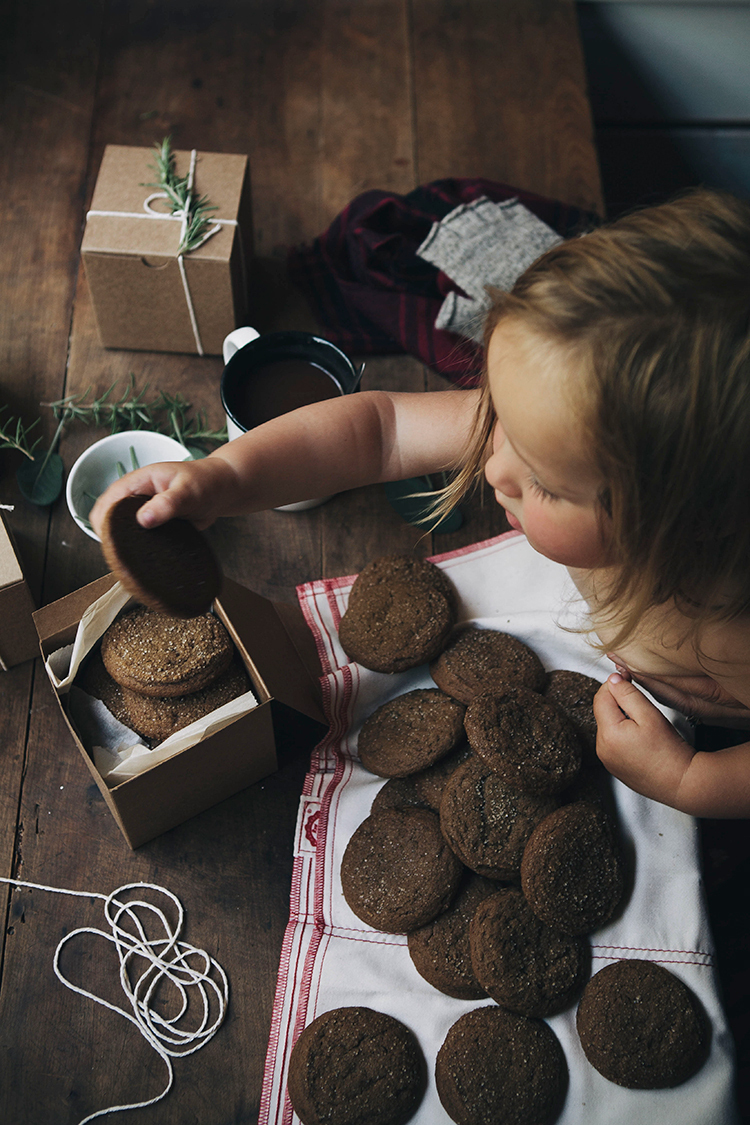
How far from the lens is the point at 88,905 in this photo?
839mm

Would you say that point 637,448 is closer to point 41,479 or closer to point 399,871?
point 399,871

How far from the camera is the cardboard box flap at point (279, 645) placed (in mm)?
827

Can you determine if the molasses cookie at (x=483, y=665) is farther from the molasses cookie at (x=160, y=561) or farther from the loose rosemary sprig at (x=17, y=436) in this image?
the loose rosemary sprig at (x=17, y=436)

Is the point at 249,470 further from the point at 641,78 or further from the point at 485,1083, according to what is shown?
the point at 641,78

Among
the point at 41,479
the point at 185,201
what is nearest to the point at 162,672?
the point at 41,479

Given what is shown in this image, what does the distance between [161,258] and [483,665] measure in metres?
0.62

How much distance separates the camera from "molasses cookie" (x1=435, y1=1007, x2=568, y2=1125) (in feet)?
2.36

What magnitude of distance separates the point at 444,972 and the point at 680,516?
1.59ft

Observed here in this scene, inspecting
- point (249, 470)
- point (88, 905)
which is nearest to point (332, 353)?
point (249, 470)

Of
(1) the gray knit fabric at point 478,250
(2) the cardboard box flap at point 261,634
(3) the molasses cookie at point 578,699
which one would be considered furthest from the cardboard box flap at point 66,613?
(1) the gray knit fabric at point 478,250

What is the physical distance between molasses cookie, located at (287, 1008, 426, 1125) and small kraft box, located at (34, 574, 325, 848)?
0.79 ft

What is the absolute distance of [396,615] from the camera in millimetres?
920

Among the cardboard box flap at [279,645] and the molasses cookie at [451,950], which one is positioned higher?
the cardboard box flap at [279,645]

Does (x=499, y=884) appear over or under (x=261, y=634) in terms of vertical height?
under
